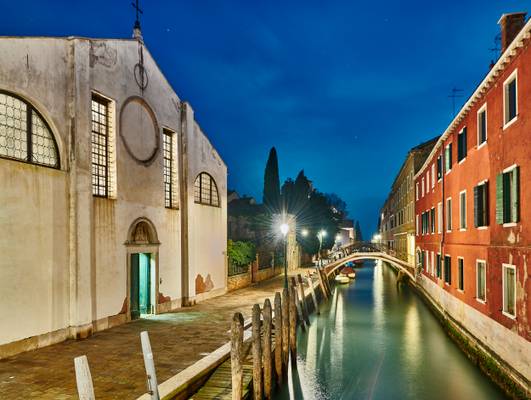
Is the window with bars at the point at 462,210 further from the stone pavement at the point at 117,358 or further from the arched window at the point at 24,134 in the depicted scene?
the arched window at the point at 24,134

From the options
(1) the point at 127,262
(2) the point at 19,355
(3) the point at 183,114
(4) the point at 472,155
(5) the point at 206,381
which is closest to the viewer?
(5) the point at 206,381

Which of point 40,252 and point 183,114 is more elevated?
point 183,114

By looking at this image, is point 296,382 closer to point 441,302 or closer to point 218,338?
point 218,338

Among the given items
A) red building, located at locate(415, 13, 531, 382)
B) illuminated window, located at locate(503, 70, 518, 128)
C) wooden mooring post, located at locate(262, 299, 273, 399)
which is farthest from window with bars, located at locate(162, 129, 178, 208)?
illuminated window, located at locate(503, 70, 518, 128)

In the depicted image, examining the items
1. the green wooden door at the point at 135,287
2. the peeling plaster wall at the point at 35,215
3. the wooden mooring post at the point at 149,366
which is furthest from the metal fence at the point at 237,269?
the wooden mooring post at the point at 149,366

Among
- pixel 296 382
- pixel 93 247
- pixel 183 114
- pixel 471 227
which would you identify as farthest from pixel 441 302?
pixel 93 247

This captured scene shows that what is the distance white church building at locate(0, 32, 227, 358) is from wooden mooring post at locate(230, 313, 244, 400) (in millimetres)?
5307

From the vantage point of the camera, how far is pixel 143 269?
15.4 metres

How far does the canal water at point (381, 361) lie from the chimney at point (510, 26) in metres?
10.5

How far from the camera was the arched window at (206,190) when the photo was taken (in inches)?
748

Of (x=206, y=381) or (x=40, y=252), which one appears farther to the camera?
(x=40, y=252)

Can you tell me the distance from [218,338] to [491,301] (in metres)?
7.86

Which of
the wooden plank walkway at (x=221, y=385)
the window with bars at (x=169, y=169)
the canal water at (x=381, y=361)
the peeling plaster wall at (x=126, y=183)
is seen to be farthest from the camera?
the window with bars at (x=169, y=169)

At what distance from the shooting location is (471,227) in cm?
1531
